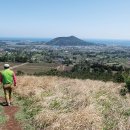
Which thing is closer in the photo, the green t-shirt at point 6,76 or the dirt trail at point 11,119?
the dirt trail at point 11,119

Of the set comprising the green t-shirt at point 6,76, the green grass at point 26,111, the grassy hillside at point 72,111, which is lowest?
the green grass at point 26,111

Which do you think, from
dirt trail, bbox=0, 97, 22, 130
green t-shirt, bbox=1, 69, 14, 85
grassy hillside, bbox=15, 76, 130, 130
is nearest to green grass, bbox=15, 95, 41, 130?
grassy hillside, bbox=15, 76, 130, 130

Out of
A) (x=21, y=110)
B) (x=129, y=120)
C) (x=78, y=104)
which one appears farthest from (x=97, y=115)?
(x=21, y=110)

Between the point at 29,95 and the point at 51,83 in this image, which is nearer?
the point at 29,95

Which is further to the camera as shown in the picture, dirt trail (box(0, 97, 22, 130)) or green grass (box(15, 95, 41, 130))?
green grass (box(15, 95, 41, 130))

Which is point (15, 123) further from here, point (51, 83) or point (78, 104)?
point (51, 83)

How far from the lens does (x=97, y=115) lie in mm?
9344

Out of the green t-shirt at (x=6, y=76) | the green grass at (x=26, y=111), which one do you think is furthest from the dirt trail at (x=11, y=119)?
the green t-shirt at (x=6, y=76)

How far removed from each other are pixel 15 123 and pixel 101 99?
3911mm

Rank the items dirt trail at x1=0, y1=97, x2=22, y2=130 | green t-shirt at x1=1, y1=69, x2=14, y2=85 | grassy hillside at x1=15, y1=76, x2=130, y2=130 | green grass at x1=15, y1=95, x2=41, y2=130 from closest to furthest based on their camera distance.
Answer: grassy hillside at x1=15, y1=76, x2=130, y2=130, dirt trail at x1=0, y1=97, x2=22, y2=130, green grass at x1=15, y1=95, x2=41, y2=130, green t-shirt at x1=1, y1=69, x2=14, y2=85

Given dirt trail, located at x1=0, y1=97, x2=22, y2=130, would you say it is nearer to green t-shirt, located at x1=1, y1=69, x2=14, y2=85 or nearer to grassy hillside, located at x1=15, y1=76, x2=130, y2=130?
grassy hillside, located at x1=15, y1=76, x2=130, y2=130

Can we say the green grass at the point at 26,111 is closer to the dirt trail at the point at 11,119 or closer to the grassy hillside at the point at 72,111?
the grassy hillside at the point at 72,111

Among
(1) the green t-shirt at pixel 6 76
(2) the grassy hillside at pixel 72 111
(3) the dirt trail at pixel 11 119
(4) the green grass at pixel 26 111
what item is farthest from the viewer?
(1) the green t-shirt at pixel 6 76

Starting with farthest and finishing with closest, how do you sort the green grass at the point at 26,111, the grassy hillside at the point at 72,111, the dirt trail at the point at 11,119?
the green grass at the point at 26,111 → the dirt trail at the point at 11,119 → the grassy hillside at the point at 72,111
